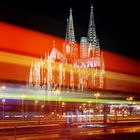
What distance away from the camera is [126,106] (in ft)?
30.3

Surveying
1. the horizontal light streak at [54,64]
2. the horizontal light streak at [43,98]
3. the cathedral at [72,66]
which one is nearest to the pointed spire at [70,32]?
the cathedral at [72,66]

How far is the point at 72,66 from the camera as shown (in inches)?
226

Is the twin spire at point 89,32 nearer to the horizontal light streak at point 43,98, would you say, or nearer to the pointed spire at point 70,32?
the pointed spire at point 70,32

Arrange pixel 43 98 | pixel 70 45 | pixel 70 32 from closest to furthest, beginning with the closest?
pixel 70 45
pixel 70 32
pixel 43 98

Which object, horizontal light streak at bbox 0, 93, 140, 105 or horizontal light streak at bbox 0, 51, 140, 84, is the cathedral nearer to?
horizontal light streak at bbox 0, 51, 140, 84

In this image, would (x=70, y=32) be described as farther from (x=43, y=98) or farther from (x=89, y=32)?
(x=43, y=98)

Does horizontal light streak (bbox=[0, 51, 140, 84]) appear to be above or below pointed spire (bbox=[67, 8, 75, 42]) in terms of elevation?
below

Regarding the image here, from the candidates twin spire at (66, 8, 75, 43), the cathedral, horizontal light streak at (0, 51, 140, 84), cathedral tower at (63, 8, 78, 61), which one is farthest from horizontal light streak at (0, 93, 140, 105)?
twin spire at (66, 8, 75, 43)

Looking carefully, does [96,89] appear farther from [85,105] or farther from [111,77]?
[85,105]

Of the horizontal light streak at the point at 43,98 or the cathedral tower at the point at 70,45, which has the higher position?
the cathedral tower at the point at 70,45

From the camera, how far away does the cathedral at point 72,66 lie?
18.2ft

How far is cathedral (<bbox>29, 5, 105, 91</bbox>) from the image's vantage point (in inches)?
218

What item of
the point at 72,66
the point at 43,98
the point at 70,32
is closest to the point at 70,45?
the point at 70,32

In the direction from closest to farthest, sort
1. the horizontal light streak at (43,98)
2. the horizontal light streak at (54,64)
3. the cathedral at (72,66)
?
the horizontal light streak at (54,64) < the horizontal light streak at (43,98) < the cathedral at (72,66)
